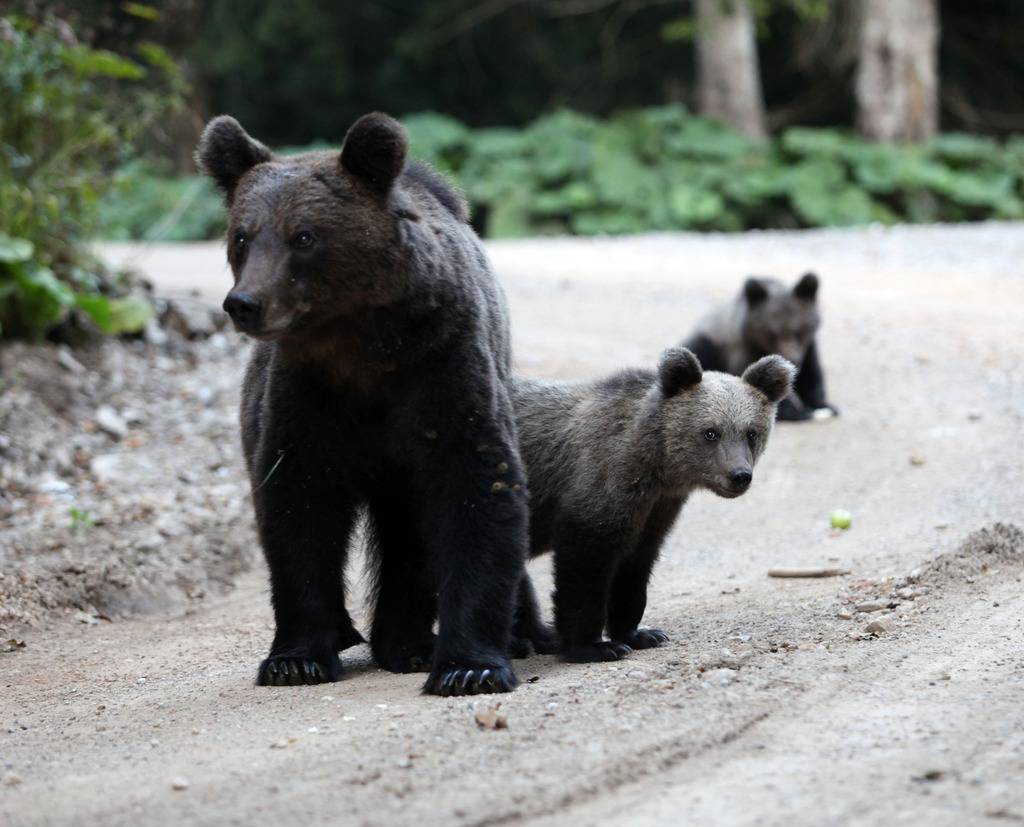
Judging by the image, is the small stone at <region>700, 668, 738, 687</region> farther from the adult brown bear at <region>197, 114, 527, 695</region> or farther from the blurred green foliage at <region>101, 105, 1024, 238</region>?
the blurred green foliage at <region>101, 105, 1024, 238</region>

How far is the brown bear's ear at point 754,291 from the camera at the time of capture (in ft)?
38.7

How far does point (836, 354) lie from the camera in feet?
43.3

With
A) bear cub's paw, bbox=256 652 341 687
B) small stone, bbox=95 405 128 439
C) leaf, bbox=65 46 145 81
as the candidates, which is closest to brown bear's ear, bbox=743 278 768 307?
small stone, bbox=95 405 128 439

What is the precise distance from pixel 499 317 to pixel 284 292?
1.27 metres

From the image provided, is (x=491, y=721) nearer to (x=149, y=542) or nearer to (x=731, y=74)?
(x=149, y=542)

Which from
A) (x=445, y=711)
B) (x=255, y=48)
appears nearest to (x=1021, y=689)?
(x=445, y=711)

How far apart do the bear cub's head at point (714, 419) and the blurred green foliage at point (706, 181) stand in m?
17.5

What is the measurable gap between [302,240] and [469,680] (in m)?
1.68

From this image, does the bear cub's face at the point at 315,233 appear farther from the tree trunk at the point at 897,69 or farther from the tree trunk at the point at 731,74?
the tree trunk at the point at 897,69

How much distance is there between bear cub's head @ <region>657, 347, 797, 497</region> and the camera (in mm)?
6332

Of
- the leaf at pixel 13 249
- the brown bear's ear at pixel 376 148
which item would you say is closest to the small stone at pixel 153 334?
the leaf at pixel 13 249

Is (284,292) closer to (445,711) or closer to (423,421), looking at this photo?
(423,421)

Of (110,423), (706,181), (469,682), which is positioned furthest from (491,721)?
(706,181)

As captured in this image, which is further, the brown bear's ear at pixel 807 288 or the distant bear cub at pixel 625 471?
the brown bear's ear at pixel 807 288
